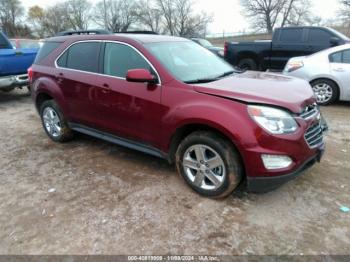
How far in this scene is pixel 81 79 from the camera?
4.29 meters

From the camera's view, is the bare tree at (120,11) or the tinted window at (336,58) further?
the bare tree at (120,11)

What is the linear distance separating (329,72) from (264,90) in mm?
4647

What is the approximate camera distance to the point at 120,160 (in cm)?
439

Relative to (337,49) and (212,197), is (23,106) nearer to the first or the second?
(212,197)

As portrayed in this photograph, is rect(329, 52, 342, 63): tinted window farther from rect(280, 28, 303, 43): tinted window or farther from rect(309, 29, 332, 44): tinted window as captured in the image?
rect(280, 28, 303, 43): tinted window

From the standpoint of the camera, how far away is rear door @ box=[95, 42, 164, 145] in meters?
3.53

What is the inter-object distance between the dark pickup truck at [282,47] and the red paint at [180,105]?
6.34m

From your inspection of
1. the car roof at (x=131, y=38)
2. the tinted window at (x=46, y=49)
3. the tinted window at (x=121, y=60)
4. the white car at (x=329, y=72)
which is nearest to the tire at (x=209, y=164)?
the tinted window at (x=121, y=60)

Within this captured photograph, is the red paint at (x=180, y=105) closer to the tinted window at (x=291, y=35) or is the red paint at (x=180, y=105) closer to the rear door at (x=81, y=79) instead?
the rear door at (x=81, y=79)

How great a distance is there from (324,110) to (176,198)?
4.85 m

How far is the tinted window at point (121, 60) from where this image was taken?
→ 12.1ft

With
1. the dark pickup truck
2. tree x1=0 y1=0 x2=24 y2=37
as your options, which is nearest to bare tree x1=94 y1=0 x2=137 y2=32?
tree x1=0 y1=0 x2=24 y2=37

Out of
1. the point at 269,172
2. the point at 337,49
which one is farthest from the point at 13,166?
the point at 337,49

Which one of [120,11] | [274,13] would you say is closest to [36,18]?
[120,11]
